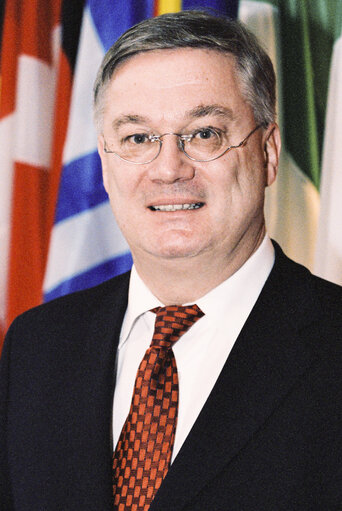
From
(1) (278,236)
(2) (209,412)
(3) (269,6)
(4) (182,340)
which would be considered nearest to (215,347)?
(4) (182,340)

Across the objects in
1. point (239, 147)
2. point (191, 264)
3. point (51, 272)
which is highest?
point (239, 147)

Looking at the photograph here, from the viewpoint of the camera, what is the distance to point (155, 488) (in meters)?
1.62

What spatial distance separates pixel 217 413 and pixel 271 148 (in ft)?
2.53

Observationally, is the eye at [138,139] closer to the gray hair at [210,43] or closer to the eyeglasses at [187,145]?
the eyeglasses at [187,145]

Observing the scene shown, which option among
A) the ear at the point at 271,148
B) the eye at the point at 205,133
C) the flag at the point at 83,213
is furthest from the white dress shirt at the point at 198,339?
the flag at the point at 83,213

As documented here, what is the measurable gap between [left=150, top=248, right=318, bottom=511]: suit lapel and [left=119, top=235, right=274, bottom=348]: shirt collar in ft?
0.16

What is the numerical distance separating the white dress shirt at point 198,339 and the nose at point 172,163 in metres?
0.29

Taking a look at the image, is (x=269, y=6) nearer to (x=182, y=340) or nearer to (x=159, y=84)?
(x=159, y=84)

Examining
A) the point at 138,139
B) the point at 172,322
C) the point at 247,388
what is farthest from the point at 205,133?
the point at 247,388

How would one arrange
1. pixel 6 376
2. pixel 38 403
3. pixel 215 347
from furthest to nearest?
pixel 6 376 → pixel 38 403 → pixel 215 347

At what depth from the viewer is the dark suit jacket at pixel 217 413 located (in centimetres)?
155

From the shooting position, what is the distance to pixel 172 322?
178cm

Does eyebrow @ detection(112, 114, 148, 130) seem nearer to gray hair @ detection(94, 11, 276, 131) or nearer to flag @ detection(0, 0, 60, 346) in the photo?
gray hair @ detection(94, 11, 276, 131)

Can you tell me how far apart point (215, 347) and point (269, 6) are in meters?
1.46
